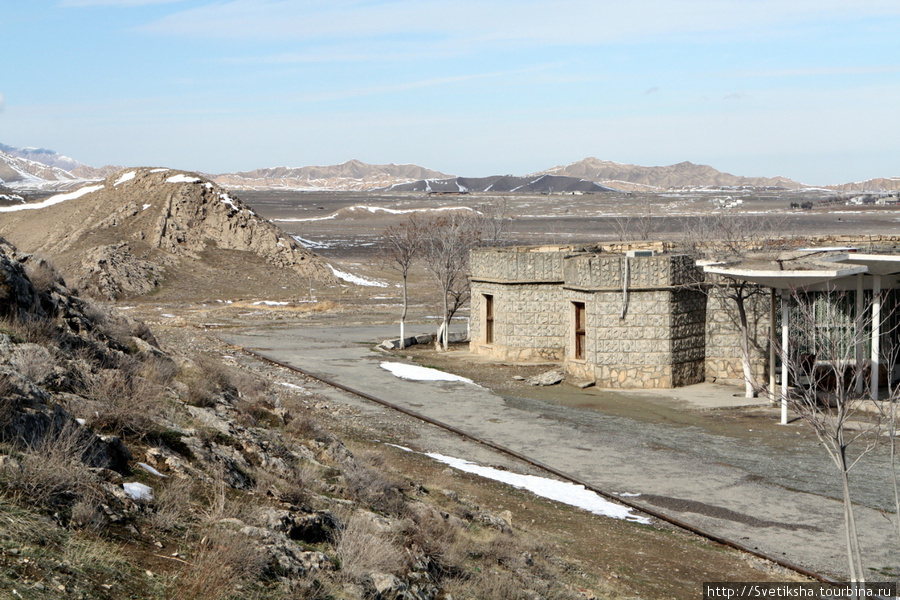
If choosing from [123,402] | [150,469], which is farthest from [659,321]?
[150,469]

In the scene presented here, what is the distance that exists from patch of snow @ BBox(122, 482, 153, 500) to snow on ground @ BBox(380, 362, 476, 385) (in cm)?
1706

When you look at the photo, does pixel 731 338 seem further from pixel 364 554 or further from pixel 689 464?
pixel 364 554

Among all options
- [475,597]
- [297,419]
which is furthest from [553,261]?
[475,597]

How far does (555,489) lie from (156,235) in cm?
4581

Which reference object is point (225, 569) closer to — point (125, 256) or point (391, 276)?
point (125, 256)

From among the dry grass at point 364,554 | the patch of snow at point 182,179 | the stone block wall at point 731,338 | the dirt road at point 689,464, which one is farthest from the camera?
the patch of snow at point 182,179

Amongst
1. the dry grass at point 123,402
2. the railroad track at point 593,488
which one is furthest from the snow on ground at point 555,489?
the dry grass at point 123,402

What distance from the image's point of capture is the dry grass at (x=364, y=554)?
7.24 metres

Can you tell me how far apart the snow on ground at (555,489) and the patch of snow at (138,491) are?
7515 mm

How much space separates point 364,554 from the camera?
7477 millimetres

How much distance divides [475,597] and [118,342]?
7216 millimetres

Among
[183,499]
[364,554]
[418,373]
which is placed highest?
[183,499]

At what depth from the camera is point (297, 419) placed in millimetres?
13367

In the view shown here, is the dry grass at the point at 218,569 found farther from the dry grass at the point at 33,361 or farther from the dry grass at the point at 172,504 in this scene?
the dry grass at the point at 33,361
